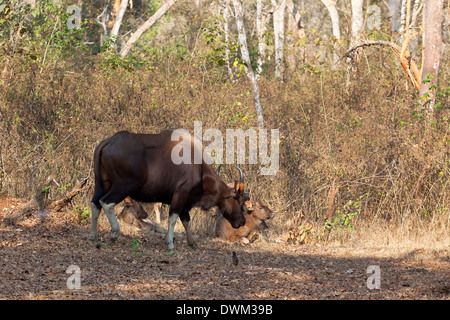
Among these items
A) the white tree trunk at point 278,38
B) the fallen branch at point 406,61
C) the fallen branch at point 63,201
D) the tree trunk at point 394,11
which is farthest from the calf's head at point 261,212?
the tree trunk at point 394,11

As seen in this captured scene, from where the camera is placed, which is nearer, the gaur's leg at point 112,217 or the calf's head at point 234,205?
the gaur's leg at point 112,217

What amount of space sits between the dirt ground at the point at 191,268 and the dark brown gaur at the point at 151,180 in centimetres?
56

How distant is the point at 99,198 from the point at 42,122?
4067mm

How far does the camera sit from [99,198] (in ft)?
31.8

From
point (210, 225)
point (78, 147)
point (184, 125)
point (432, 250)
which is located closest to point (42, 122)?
point (78, 147)

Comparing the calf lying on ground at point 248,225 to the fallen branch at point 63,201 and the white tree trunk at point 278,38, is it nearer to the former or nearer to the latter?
the fallen branch at point 63,201

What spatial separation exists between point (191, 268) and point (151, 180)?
5.92 feet

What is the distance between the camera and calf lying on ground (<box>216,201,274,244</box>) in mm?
11086

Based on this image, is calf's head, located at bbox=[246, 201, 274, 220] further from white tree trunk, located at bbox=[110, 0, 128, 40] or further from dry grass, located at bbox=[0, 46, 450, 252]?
white tree trunk, located at bbox=[110, 0, 128, 40]

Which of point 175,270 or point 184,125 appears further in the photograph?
point 184,125

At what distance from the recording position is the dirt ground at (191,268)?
23.1ft

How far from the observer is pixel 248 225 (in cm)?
1115

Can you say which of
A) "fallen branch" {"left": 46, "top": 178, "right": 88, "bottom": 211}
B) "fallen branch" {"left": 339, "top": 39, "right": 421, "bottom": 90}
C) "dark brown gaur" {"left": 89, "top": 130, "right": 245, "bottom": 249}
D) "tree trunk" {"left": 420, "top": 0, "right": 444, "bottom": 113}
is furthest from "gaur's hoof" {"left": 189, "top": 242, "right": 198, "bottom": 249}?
"fallen branch" {"left": 339, "top": 39, "right": 421, "bottom": 90}

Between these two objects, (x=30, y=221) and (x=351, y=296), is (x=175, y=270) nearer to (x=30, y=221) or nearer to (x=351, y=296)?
(x=351, y=296)
